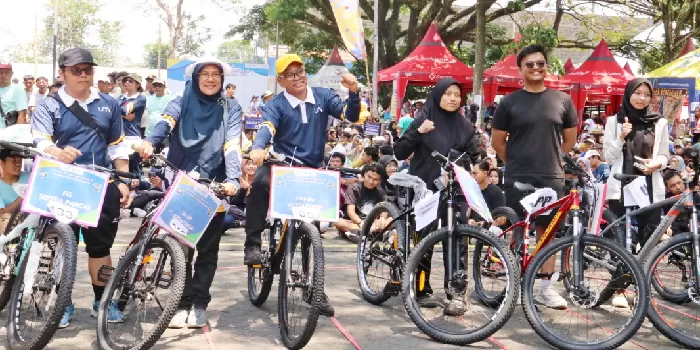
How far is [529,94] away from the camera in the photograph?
621cm

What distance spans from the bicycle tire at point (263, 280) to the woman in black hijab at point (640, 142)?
2.88 meters

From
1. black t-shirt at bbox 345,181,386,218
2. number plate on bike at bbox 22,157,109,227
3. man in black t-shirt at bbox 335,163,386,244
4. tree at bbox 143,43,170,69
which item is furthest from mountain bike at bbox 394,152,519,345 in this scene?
tree at bbox 143,43,170,69

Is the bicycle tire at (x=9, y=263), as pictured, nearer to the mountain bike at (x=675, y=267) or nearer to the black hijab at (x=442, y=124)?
the black hijab at (x=442, y=124)

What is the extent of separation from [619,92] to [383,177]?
1547cm

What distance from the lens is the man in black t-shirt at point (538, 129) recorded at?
20.0 feet

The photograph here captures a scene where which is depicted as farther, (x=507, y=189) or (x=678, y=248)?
(x=507, y=189)

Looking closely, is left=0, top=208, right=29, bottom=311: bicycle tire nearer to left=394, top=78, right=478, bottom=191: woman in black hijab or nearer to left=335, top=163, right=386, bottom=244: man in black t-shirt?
left=394, top=78, right=478, bottom=191: woman in black hijab

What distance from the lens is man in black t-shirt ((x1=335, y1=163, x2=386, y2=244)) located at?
1078 cm

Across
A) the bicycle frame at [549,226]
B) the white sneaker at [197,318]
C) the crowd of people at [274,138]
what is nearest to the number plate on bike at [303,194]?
the crowd of people at [274,138]

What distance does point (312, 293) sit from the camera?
4.92 m

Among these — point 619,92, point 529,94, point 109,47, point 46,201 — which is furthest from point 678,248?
point 109,47

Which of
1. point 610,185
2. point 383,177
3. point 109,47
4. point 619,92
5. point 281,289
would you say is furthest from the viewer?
point 109,47

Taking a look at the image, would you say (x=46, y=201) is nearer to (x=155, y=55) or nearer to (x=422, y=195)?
(x=422, y=195)

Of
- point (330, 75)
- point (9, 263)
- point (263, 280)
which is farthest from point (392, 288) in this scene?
point (330, 75)
